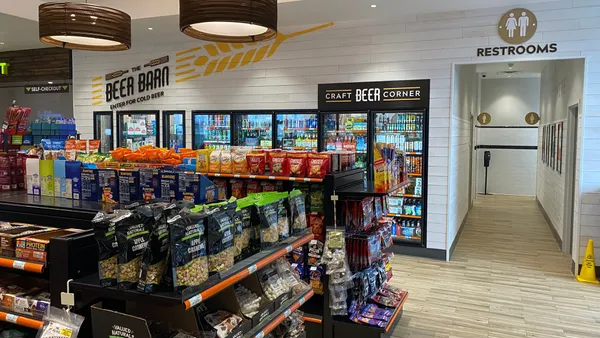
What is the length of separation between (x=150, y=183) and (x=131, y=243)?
136cm

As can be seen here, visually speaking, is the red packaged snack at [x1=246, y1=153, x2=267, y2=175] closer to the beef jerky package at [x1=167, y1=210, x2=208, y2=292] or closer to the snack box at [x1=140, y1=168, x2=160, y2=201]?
the snack box at [x1=140, y1=168, x2=160, y2=201]

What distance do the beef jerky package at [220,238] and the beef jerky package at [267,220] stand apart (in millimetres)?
367

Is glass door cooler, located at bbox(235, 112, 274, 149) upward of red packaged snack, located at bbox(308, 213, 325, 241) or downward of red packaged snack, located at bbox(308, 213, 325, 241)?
upward

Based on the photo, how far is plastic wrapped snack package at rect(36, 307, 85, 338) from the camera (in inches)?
78.7

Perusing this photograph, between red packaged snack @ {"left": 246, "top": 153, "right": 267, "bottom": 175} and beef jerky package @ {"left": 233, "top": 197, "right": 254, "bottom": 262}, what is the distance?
156 centimetres

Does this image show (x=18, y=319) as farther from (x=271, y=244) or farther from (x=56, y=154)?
(x=56, y=154)

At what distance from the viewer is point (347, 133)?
24.3ft

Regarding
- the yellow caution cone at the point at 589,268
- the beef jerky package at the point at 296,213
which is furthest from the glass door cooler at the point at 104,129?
the yellow caution cone at the point at 589,268

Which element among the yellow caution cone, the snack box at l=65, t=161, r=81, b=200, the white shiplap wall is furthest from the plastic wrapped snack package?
the yellow caution cone

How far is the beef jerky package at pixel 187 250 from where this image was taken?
1.86 metres

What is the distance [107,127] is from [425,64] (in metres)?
6.51

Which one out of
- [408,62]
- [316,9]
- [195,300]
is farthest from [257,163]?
Result: [408,62]

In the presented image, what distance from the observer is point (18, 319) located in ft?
8.47

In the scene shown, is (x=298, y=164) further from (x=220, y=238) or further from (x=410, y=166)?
(x=410, y=166)
